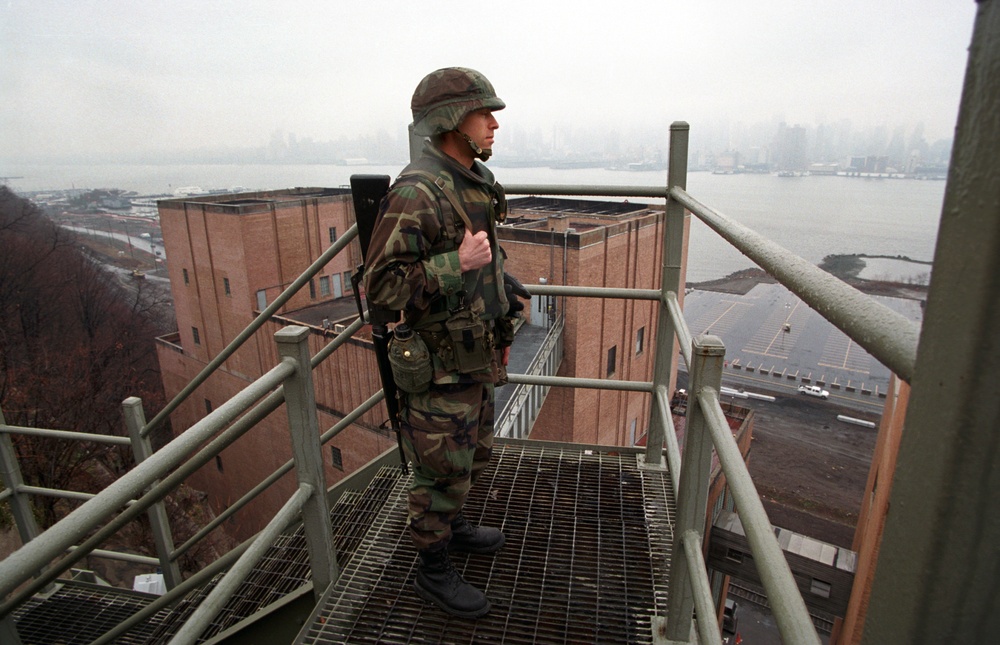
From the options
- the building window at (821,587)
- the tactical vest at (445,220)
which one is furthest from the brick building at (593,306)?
the tactical vest at (445,220)

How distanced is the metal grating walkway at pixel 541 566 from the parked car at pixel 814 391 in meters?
43.3

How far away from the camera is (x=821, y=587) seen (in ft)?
45.9

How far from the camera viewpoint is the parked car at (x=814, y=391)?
40.6 meters

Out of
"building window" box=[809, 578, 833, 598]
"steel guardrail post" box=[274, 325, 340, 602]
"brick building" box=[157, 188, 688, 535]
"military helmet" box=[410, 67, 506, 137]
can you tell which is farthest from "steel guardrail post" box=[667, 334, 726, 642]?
"building window" box=[809, 578, 833, 598]

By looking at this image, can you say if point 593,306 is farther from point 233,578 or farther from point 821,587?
point 233,578

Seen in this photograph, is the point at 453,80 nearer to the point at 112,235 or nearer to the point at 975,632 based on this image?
the point at 975,632

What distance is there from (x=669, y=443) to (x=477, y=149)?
63.1 inches

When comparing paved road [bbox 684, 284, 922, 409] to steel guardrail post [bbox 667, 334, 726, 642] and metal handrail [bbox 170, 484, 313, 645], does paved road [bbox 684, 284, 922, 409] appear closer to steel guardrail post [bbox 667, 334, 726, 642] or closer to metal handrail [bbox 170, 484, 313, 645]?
steel guardrail post [bbox 667, 334, 726, 642]

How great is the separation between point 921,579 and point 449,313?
1885 mm

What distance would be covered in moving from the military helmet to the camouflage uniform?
0.39ft

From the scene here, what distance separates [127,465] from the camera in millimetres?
20906

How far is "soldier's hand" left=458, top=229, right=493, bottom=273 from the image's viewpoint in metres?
2.22

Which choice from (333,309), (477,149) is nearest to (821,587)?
(477,149)

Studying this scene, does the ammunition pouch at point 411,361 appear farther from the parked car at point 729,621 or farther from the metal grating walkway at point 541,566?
the parked car at point 729,621
